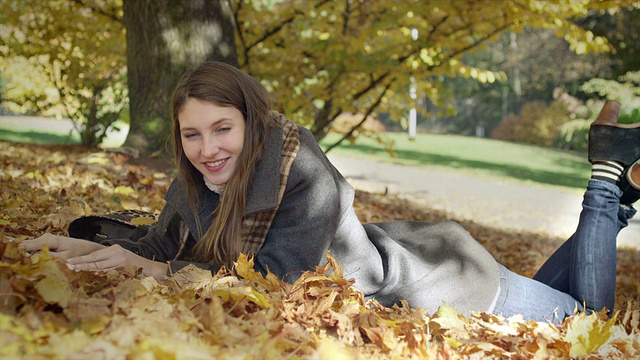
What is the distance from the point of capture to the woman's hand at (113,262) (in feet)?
6.81

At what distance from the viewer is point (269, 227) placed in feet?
7.35

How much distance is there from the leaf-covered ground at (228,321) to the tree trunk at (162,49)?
6.16 ft

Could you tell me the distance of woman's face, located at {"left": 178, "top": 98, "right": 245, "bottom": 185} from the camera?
2.24 meters

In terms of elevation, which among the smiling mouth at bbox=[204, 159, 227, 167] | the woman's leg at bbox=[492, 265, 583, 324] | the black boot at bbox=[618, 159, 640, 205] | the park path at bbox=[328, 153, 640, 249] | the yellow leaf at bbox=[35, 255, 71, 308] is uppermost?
the smiling mouth at bbox=[204, 159, 227, 167]

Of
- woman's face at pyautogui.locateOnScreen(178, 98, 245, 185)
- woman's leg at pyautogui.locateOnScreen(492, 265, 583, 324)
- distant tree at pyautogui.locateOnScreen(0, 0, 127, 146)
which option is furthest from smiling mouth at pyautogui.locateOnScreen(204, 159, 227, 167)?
distant tree at pyautogui.locateOnScreen(0, 0, 127, 146)

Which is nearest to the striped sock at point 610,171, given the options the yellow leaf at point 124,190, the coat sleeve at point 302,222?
the coat sleeve at point 302,222

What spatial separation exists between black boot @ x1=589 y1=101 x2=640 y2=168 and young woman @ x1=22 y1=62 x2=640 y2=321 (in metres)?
0.81

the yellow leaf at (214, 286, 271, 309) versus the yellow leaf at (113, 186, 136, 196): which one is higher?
the yellow leaf at (113, 186, 136, 196)

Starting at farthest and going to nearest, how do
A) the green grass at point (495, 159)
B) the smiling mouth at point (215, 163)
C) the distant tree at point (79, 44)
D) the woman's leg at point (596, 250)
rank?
the green grass at point (495, 159), the distant tree at point (79, 44), the woman's leg at point (596, 250), the smiling mouth at point (215, 163)

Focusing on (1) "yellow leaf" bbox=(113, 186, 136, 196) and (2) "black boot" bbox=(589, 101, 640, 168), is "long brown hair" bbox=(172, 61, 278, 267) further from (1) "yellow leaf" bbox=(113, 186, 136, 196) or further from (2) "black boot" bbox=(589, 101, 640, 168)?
(1) "yellow leaf" bbox=(113, 186, 136, 196)

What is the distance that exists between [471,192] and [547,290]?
27.6 feet

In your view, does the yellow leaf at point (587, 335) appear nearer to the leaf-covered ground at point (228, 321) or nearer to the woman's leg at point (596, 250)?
the leaf-covered ground at point (228, 321)

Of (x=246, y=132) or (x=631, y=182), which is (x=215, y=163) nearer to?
(x=246, y=132)

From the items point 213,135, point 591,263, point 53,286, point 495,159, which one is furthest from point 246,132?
point 495,159
